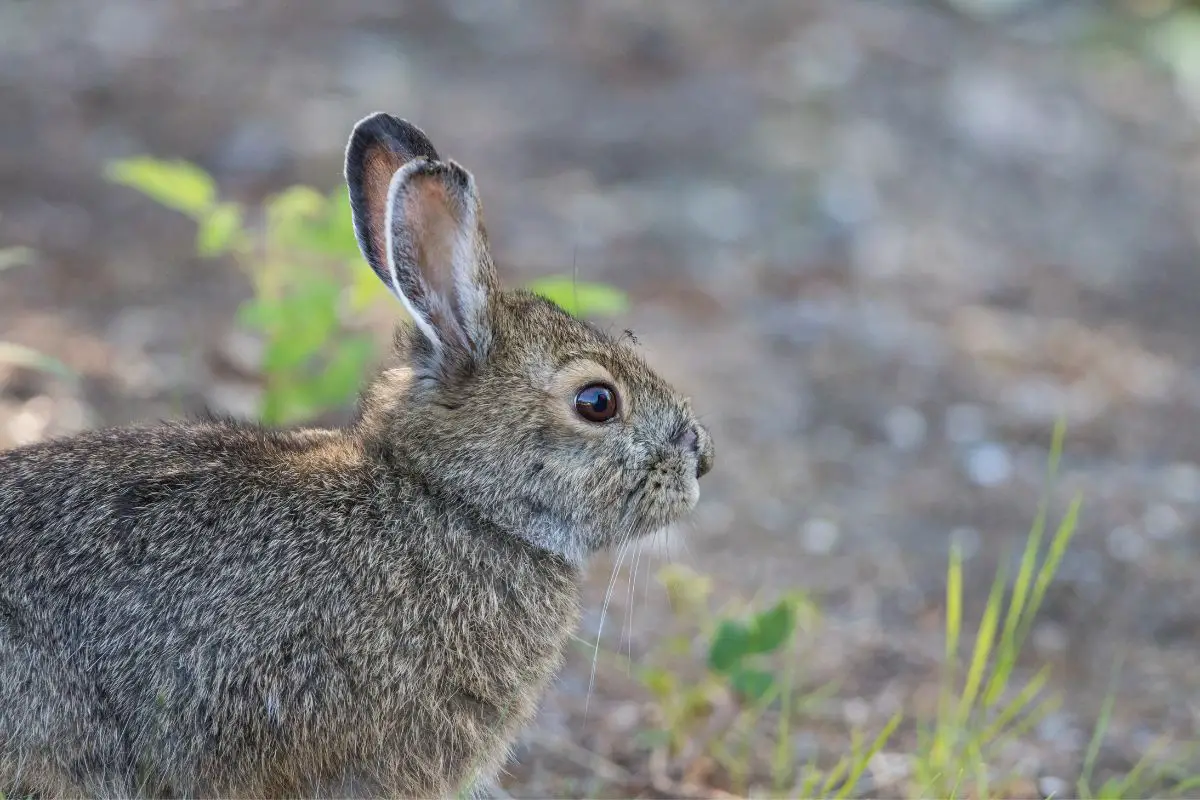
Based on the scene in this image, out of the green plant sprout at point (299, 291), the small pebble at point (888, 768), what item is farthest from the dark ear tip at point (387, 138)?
the small pebble at point (888, 768)

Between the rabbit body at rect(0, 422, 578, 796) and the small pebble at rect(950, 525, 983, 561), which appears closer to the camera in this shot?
the rabbit body at rect(0, 422, 578, 796)

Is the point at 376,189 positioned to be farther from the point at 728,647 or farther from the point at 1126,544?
the point at 1126,544

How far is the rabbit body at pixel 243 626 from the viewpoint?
11.4 feet

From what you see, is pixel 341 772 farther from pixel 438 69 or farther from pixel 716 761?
pixel 438 69

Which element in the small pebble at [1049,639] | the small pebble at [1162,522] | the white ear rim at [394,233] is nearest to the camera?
the white ear rim at [394,233]

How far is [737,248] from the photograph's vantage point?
8828 mm

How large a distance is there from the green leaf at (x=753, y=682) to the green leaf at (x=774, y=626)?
116 mm

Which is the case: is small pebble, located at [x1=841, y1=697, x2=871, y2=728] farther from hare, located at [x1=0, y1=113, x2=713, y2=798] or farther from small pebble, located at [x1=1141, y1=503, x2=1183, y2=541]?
small pebble, located at [x1=1141, y1=503, x2=1183, y2=541]

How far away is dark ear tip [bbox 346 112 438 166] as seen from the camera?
13.2ft

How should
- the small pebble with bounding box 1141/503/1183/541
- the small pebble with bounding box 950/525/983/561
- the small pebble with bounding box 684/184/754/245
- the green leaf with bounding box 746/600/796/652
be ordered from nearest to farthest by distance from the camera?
the green leaf with bounding box 746/600/796/652, the small pebble with bounding box 950/525/983/561, the small pebble with bounding box 1141/503/1183/541, the small pebble with bounding box 684/184/754/245

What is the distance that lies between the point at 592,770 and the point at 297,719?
4.58 ft

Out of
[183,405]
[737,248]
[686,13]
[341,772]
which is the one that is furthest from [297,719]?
[686,13]

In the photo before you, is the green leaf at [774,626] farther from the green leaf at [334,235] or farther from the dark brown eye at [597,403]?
the green leaf at [334,235]

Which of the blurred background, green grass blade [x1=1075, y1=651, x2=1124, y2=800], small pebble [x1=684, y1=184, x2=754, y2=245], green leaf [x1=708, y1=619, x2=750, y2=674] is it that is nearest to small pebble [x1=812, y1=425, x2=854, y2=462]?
the blurred background
